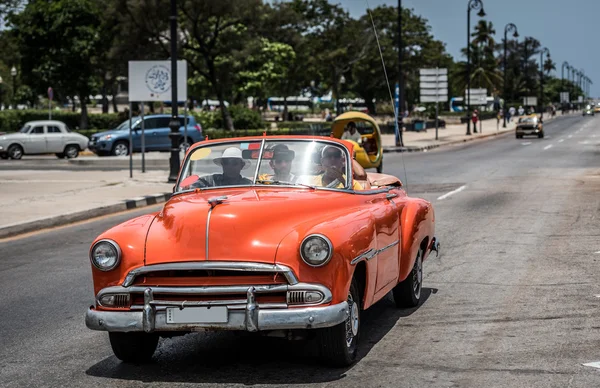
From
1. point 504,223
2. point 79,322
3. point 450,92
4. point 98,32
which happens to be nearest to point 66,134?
point 98,32

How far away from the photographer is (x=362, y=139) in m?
25.1

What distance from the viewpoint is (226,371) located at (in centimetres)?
609

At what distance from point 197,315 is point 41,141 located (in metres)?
35.6

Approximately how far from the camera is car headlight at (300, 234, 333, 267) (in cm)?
578

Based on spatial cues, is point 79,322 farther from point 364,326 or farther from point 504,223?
point 504,223

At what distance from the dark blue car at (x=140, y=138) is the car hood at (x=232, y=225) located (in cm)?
3308

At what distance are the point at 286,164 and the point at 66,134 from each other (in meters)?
34.6

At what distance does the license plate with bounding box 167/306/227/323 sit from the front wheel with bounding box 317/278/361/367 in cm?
66

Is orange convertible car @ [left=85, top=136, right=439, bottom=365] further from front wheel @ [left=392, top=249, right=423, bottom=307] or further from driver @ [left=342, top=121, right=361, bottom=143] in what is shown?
driver @ [left=342, top=121, right=361, bottom=143]

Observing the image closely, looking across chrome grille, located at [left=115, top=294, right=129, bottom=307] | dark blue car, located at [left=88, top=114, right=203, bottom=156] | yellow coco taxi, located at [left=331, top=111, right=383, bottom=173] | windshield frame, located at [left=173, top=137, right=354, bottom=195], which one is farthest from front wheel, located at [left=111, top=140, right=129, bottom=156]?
chrome grille, located at [left=115, top=294, right=129, bottom=307]

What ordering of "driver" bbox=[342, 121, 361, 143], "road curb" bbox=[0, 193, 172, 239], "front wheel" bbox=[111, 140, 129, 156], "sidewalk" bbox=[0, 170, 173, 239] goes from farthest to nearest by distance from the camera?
"front wheel" bbox=[111, 140, 129, 156] → "driver" bbox=[342, 121, 361, 143] → "sidewalk" bbox=[0, 170, 173, 239] → "road curb" bbox=[0, 193, 172, 239]

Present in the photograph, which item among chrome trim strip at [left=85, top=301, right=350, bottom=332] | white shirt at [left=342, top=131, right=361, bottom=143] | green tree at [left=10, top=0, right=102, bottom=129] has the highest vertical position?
green tree at [left=10, top=0, right=102, bottom=129]

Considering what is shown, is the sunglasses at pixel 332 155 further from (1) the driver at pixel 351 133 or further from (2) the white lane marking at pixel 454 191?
(1) the driver at pixel 351 133

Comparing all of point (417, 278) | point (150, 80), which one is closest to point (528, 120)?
point (150, 80)
